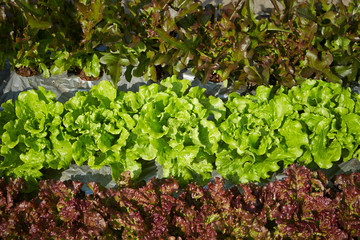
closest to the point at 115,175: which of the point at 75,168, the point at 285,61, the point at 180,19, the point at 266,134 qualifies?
the point at 75,168

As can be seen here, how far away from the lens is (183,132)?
339 cm

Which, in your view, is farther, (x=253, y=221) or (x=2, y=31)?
(x=2, y=31)

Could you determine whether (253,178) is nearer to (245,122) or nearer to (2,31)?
(245,122)

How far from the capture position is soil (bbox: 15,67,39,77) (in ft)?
14.6

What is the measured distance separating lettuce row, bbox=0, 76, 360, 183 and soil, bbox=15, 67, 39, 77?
969 mm

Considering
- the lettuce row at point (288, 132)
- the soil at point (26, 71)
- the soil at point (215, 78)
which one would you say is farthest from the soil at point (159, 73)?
the soil at point (26, 71)

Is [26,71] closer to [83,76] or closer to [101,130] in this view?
[83,76]

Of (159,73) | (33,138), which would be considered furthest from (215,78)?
(33,138)

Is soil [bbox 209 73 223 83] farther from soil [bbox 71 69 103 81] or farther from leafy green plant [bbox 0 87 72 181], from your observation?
leafy green plant [bbox 0 87 72 181]

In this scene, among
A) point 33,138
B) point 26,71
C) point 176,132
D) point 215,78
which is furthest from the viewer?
point 26,71

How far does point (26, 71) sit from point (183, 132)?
2.37 m

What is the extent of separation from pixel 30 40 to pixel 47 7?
0.43 m

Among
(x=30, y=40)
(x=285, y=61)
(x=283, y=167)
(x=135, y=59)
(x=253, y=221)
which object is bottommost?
(x=283, y=167)

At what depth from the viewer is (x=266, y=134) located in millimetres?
3369
